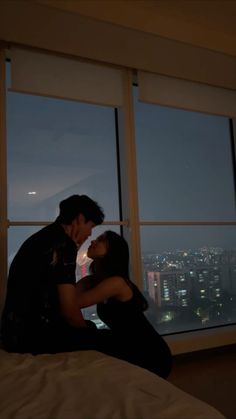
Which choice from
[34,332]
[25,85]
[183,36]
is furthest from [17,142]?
[34,332]

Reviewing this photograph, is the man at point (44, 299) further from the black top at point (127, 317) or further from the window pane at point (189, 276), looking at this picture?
the window pane at point (189, 276)

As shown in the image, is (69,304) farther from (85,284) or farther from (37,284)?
(85,284)

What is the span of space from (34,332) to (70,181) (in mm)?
1662

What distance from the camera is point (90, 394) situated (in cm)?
100

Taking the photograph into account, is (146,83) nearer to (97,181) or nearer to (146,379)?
(97,181)

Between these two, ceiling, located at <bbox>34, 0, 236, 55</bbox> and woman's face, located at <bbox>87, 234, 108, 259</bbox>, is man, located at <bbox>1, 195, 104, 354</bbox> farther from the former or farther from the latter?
ceiling, located at <bbox>34, 0, 236, 55</bbox>

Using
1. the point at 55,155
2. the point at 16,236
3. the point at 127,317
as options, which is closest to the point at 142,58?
the point at 55,155

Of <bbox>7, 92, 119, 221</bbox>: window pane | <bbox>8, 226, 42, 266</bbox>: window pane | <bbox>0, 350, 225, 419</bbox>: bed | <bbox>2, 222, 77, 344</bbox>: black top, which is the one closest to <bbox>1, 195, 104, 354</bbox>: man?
<bbox>2, 222, 77, 344</bbox>: black top

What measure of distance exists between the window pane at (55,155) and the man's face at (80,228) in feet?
2.91

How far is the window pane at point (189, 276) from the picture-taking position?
335cm

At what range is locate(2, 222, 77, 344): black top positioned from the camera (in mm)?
1685

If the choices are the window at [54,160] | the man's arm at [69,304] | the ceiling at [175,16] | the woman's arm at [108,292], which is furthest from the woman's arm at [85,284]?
the ceiling at [175,16]

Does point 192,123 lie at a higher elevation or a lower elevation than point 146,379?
higher

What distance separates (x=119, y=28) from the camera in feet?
8.68
